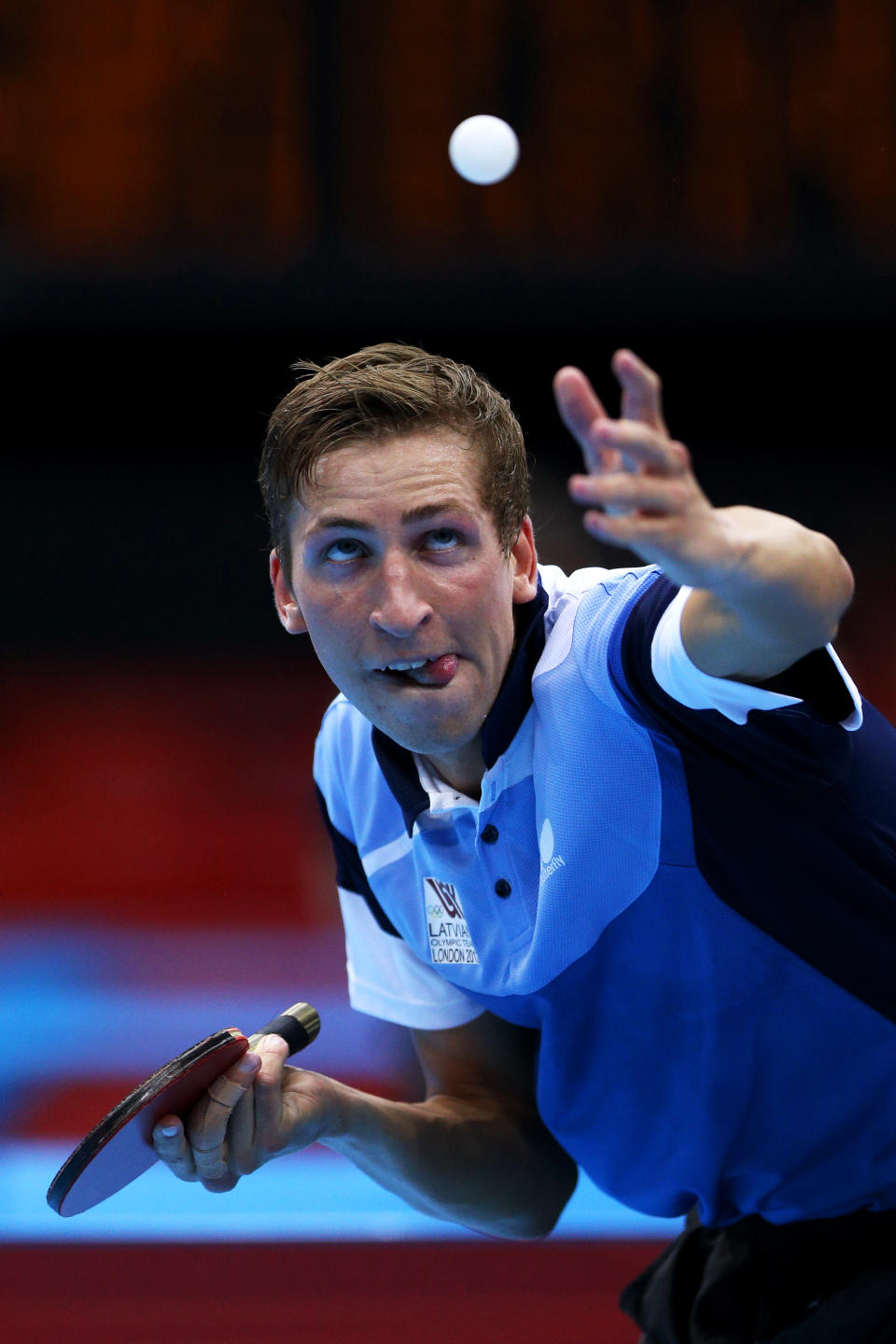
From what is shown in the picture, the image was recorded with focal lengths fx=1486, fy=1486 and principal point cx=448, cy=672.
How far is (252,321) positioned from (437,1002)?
6910 millimetres

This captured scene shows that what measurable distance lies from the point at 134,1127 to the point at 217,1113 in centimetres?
10

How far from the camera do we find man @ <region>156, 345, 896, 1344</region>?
1.53 meters

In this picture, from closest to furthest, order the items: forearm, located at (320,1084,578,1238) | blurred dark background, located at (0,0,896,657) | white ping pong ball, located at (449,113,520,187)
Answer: forearm, located at (320,1084,578,1238) < white ping pong ball, located at (449,113,520,187) < blurred dark background, located at (0,0,896,657)

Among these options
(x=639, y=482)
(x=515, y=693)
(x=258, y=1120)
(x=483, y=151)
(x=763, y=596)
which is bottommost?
(x=258, y=1120)

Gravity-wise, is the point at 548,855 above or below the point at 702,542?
below

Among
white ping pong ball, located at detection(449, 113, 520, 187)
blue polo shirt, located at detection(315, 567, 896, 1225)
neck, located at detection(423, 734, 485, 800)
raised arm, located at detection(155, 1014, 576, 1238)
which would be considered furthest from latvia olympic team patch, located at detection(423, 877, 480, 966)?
white ping pong ball, located at detection(449, 113, 520, 187)

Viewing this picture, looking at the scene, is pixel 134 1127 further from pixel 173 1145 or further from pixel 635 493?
pixel 635 493

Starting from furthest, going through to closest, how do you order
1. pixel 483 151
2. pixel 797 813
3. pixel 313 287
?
pixel 313 287 < pixel 483 151 < pixel 797 813

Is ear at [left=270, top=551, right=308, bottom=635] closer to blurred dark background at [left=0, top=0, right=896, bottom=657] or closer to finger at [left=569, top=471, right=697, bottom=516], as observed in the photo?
finger at [left=569, top=471, right=697, bottom=516]

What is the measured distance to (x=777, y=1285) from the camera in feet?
6.26

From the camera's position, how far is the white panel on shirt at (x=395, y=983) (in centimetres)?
212

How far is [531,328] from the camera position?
8.50 meters

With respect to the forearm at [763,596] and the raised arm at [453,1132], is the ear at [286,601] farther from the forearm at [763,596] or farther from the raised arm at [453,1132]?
the forearm at [763,596]

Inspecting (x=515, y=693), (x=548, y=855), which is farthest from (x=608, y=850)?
(x=515, y=693)
